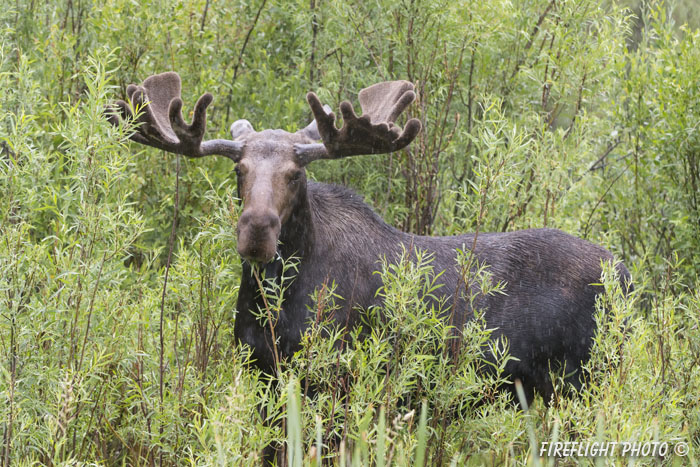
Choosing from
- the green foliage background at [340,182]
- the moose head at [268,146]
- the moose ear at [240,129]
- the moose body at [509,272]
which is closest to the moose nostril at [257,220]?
the moose head at [268,146]

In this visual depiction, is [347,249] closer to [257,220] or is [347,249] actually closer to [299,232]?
[299,232]

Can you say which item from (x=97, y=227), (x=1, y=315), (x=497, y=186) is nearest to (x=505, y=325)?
(x=497, y=186)

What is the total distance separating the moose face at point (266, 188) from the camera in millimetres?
4734

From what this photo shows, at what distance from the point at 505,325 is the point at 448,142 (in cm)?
242

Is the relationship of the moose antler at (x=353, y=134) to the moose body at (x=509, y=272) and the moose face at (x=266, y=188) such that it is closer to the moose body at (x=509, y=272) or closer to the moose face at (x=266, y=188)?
the moose face at (x=266, y=188)

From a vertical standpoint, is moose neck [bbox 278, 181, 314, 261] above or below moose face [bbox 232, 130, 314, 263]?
below

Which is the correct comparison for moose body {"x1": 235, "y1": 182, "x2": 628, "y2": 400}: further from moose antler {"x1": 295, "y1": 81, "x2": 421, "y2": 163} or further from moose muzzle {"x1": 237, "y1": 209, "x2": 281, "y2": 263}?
moose muzzle {"x1": 237, "y1": 209, "x2": 281, "y2": 263}

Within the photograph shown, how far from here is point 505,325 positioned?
5.80 meters

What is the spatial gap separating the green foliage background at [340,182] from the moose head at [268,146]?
0.72 feet

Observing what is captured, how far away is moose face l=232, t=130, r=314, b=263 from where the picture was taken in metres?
4.73

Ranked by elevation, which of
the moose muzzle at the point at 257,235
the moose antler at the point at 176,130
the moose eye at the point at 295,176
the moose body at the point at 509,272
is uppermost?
the moose antler at the point at 176,130

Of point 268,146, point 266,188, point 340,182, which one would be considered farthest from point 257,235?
point 340,182

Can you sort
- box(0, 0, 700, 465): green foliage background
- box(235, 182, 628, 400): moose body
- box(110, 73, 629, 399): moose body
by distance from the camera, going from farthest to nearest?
1. box(235, 182, 628, 400): moose body
2. box(110, 73, 629, 399): moose body
3. box(0, 0, 700, 465): green foliage background

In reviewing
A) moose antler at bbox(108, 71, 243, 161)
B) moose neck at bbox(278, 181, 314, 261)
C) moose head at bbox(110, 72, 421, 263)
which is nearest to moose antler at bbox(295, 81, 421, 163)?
moose head at bbox(110, 72, 421, 263)
